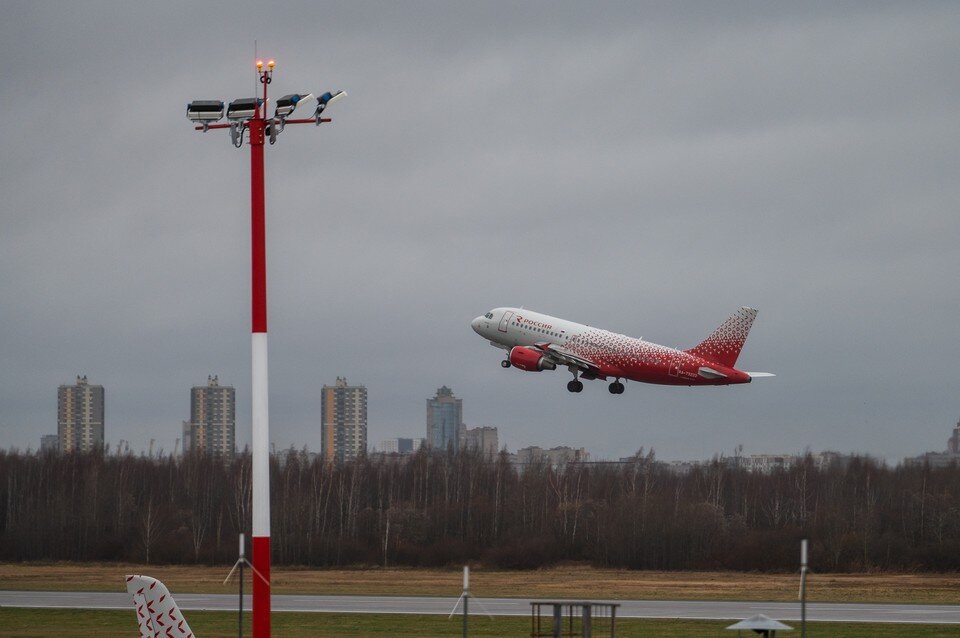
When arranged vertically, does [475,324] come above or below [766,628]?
above

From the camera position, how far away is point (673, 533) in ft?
350

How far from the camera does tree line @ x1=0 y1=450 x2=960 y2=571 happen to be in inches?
4021

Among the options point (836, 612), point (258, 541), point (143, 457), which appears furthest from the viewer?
point (143, 457)

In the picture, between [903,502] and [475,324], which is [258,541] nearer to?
[475,324]

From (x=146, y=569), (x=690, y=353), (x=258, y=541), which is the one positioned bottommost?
(x=146, y=569)

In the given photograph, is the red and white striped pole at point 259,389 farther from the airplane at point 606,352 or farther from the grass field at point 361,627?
the airplane at point 606,352

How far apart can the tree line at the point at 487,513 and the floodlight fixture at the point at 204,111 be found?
66279 millimetres

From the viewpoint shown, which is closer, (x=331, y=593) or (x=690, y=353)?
(x=331, y=593)

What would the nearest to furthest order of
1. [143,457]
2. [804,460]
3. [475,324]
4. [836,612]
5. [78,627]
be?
[78,627] < [836,612] < [475,324] < [804,460] < [143,457]

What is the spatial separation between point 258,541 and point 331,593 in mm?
36629

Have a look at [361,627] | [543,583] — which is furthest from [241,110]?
[543,583]

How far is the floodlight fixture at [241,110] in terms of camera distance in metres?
39.8

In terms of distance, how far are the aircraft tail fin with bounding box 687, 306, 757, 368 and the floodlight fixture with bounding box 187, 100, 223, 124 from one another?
57534mm

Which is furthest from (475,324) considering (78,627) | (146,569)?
(78,627)
